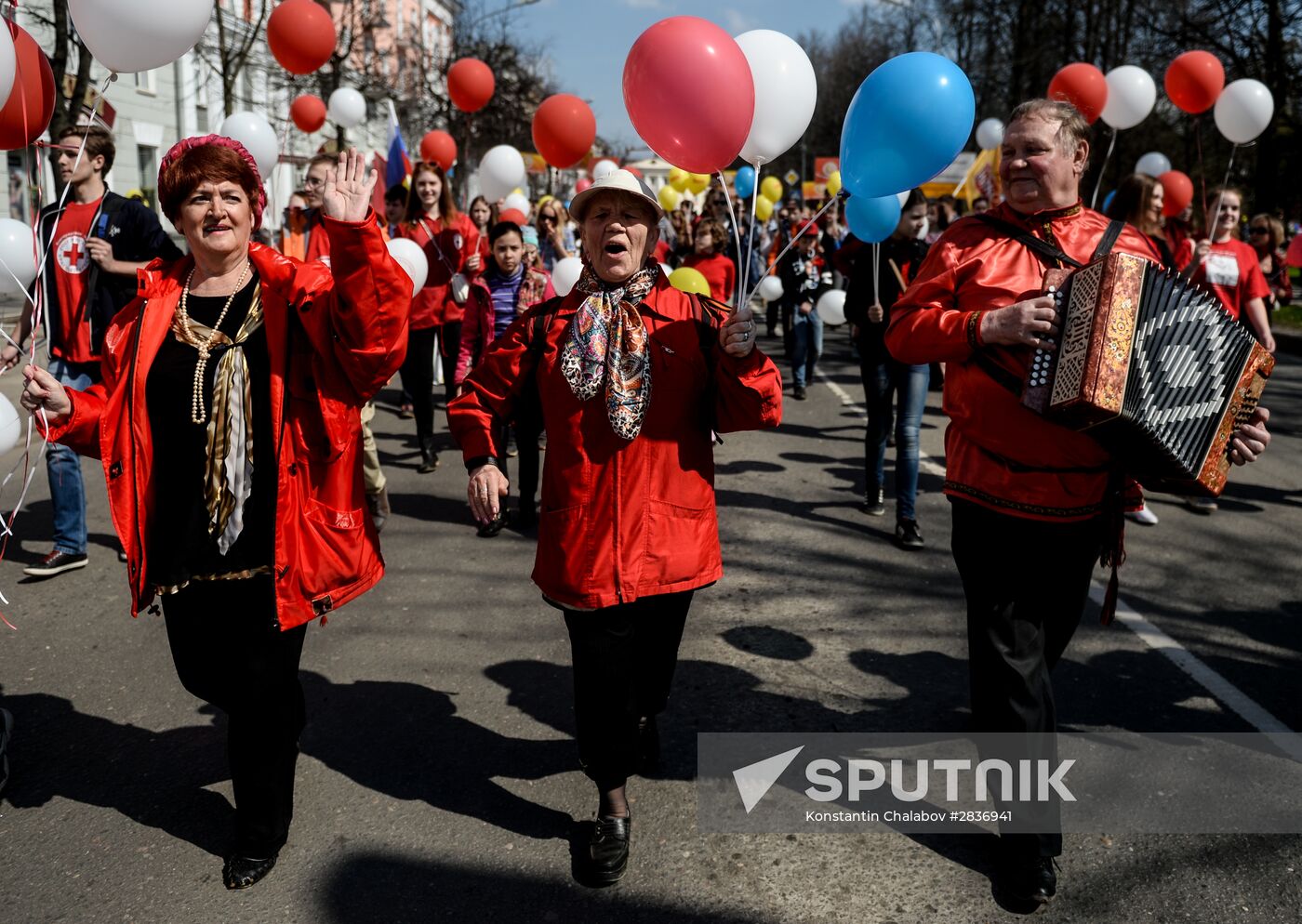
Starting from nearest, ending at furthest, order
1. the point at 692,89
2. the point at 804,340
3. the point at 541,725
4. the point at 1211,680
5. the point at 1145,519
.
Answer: the point at 692,89 < the point at 541,725 < the point at 1211,680 < the point at 1145,519 < the point at 804,340

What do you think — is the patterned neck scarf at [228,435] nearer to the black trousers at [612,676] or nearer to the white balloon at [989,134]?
the black trousers at [612,676]

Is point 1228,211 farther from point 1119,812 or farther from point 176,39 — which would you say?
point 176,39

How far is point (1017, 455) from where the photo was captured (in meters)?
2.88

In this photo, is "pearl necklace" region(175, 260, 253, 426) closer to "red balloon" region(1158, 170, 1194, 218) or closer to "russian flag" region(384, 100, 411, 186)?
"russian flag" region(384, 100, 411, 186)

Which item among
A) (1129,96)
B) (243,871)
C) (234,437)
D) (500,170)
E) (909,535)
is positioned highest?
(1129,96)

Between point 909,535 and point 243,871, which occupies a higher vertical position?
point 909,535

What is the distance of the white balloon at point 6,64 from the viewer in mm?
3031

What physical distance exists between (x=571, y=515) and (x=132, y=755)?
1.86 metres

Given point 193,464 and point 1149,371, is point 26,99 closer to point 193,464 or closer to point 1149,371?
point 193,464

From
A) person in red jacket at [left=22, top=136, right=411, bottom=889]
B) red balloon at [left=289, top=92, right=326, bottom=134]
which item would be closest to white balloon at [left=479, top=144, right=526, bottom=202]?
red balloon at [left=289, top=92, right=326, bottom=134]

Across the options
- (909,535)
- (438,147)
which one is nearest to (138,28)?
(909,535)

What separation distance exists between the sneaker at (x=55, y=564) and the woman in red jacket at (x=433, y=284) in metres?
2.60

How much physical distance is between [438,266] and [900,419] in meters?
3.61

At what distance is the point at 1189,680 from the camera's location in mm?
4242
